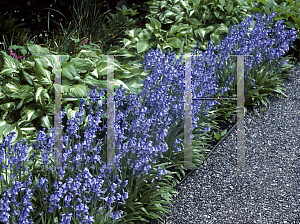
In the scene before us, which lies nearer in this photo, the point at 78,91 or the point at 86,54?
the point at 78,91

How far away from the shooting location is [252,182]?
3158 mm

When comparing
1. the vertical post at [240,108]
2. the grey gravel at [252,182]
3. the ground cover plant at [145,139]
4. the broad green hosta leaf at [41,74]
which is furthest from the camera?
the vertical post at [240,108]

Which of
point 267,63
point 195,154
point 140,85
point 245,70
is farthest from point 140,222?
point 267,63

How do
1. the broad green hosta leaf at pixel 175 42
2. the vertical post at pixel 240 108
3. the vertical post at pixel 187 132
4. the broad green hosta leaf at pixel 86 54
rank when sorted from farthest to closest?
the broad green hosta leaf at pixel 175 42 < the broad green hosta leaf at pixel 86 54 < the vertical post at pixel 240 108 < the vertical post at pixel 187 132

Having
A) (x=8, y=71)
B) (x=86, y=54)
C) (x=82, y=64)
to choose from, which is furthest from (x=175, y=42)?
(x=8, y=71)

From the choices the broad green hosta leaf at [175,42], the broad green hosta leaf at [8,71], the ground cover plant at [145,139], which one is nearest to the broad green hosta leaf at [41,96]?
the broad green hosta leaf at [8,71]

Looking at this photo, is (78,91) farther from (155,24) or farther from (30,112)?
(155,24)

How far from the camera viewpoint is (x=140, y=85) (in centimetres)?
372

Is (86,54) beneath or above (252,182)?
above

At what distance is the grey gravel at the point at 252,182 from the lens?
282 centimetres

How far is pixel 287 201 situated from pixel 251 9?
3.60m

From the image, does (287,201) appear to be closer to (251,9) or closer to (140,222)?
(140,222)

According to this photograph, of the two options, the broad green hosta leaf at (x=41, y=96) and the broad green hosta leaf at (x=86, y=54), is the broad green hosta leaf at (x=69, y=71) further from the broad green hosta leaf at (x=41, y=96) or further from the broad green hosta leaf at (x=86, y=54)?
the broad green hosta leaf at (x=86, y=54)

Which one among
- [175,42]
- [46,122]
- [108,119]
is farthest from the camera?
[175,42]
